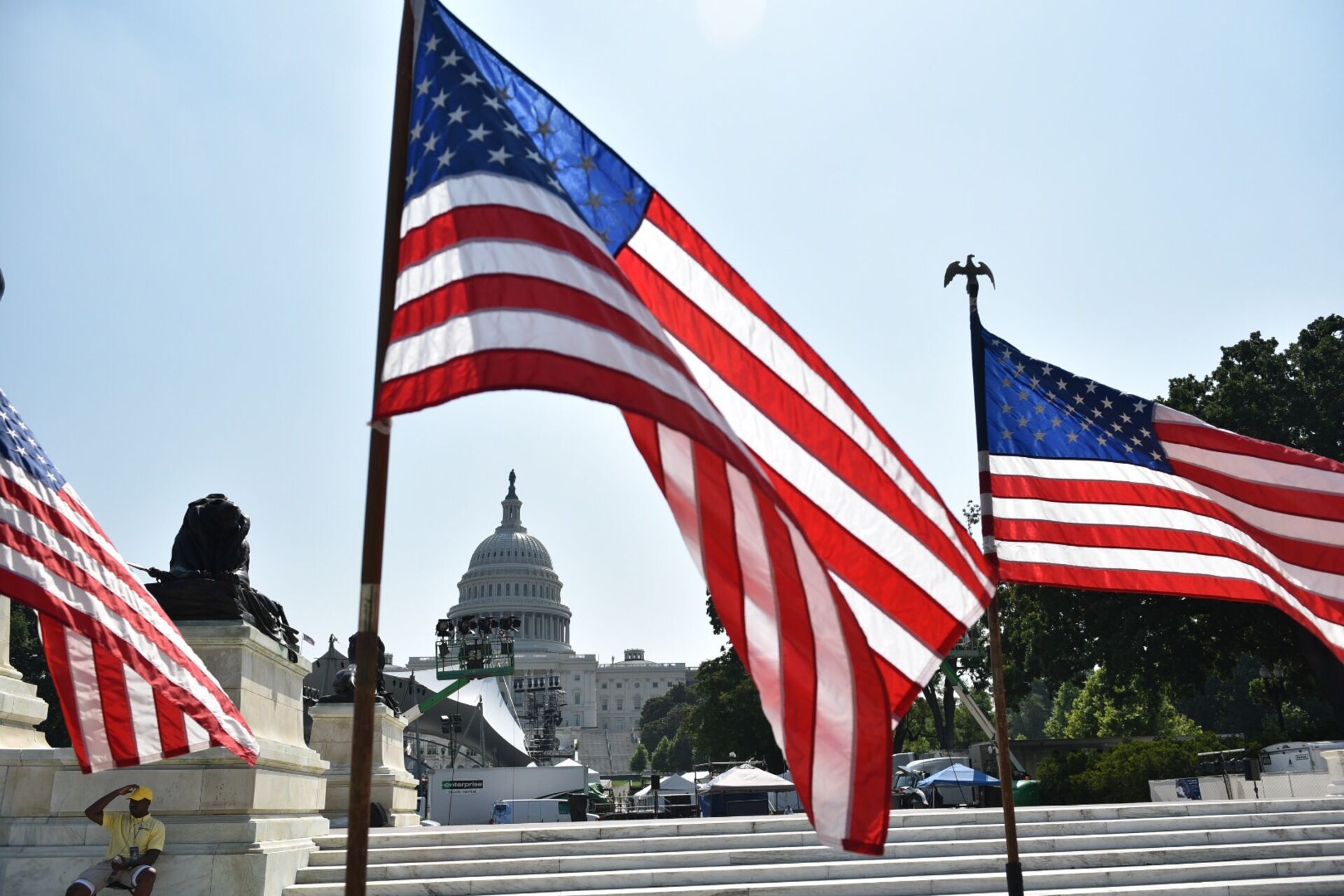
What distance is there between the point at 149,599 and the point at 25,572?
1119 millimetres

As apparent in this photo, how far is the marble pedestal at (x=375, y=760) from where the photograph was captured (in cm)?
1873

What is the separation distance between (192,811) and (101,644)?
4.25 m

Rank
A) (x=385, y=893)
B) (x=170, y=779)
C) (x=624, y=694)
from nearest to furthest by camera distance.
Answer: (x=170, y=779) → (x=385, y=893) → (x=624, y=694)

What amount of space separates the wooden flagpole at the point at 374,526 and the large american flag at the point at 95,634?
3.02 meters

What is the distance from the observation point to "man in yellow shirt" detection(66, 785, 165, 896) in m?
9.44

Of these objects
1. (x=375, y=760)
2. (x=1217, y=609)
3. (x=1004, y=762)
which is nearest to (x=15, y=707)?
(x=375, y=760)

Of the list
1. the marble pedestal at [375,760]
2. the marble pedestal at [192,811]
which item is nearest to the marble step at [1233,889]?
the marble pedestal at [192,811]

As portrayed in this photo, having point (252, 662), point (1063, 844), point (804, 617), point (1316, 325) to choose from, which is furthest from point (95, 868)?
point (1316, 325)

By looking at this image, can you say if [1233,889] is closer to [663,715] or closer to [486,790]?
[486,790]

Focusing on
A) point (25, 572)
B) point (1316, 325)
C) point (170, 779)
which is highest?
point (1316, 325)

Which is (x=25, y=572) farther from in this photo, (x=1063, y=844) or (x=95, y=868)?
(x=1063, y=844)

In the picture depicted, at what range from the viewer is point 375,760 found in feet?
65.6

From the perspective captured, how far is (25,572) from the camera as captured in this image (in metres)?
6.88

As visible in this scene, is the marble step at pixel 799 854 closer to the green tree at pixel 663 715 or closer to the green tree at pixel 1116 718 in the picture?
the green tree at pixel 1116 718
